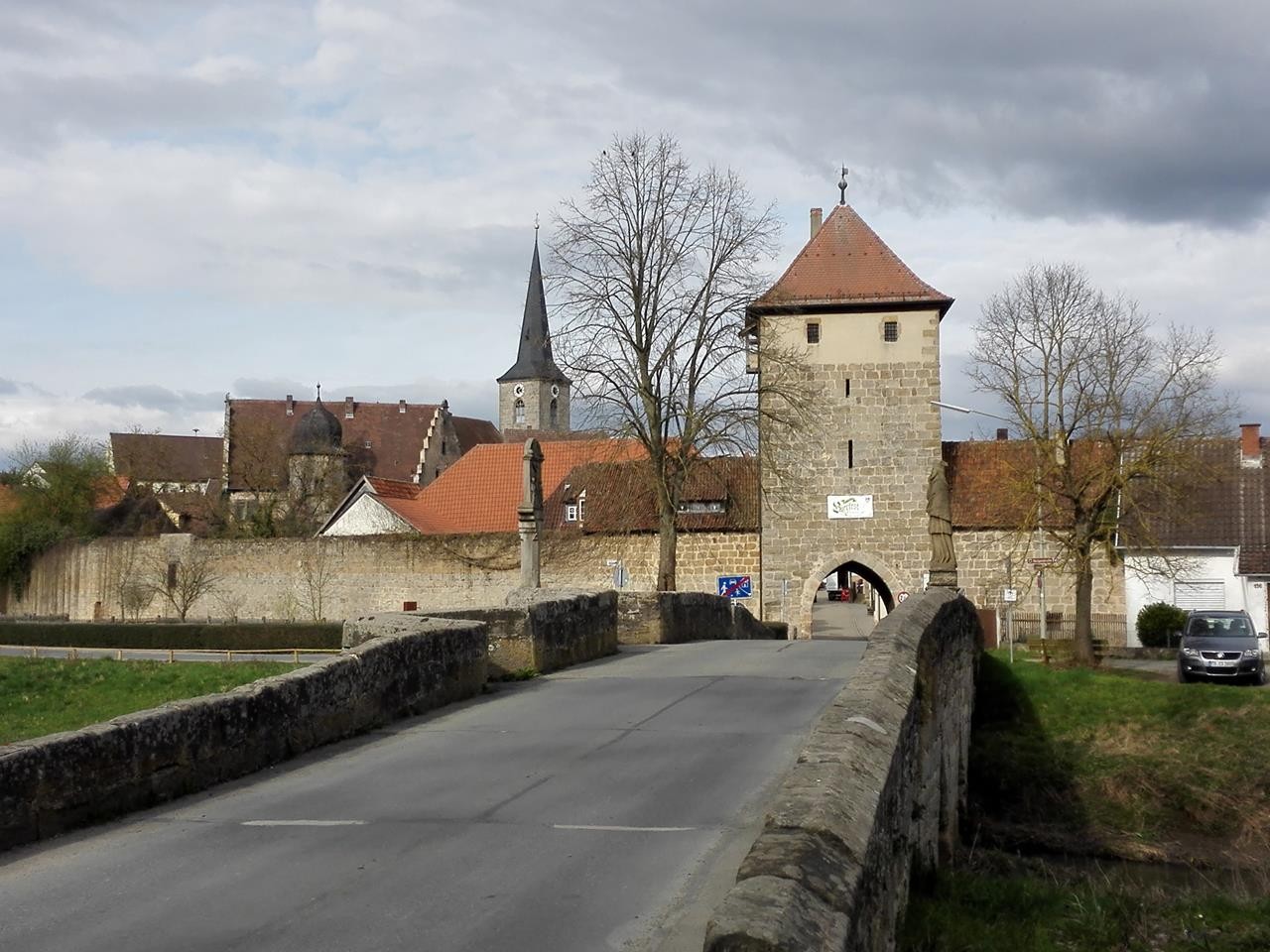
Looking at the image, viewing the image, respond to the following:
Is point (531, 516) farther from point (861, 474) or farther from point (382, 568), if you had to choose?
point (382, 568)

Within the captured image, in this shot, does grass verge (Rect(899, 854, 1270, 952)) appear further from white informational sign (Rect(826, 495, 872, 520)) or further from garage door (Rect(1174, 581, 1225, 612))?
garage door (Rect(1174, 581, 1225, 612))

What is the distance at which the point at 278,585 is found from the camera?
48.2 metres

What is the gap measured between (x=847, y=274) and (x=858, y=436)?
4894 millimetres

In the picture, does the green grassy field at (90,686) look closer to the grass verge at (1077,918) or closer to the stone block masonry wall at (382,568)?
the stone block masonry wall at (382,568)

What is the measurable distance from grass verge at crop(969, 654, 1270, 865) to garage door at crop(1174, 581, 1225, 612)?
12.7 m

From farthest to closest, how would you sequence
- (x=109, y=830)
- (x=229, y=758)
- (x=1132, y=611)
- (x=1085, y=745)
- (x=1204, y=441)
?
(x=1132, y=611)
(x=1204, y=441)
(x=1085, y=745)
(x=229, y=758)
(x=109, y=830)

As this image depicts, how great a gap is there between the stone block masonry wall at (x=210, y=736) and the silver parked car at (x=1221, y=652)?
22100mm

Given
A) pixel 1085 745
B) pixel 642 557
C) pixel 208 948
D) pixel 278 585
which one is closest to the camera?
pixel 208 948

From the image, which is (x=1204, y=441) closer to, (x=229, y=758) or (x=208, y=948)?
(x=229, y=758)

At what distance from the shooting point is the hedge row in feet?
141

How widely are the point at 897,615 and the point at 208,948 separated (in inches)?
344

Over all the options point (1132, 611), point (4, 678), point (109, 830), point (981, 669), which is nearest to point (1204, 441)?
point (1132, 611)

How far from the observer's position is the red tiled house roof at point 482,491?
51.7m

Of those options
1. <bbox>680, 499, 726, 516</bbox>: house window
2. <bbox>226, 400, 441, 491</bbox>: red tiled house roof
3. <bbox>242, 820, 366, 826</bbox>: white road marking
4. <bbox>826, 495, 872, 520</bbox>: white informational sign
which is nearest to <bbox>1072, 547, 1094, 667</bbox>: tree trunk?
<bbox>826, 495, 872, 520</bbox>: white informational sign
